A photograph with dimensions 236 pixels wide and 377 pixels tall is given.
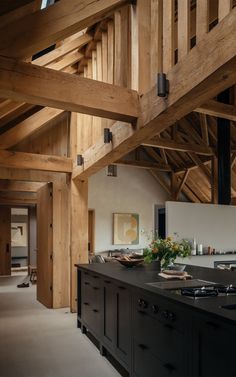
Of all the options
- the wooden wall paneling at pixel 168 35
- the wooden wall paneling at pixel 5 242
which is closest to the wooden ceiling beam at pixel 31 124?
the wooden wall paneling at pixel 168 35

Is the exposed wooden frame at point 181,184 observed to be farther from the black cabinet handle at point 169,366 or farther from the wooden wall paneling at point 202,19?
the black cabinet handle at point 169,366

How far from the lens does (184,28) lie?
8.91ft

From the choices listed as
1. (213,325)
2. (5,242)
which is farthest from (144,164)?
(213,325)

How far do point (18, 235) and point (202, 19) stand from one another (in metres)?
12.7

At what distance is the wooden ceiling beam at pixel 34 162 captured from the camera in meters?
5.38

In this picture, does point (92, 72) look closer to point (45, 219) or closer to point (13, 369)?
point (45, 219)

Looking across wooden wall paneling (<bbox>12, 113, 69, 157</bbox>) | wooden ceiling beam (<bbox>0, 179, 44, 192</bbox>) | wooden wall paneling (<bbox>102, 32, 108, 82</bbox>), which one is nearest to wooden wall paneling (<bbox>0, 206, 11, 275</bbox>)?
wooden ceiling beam (<bbox>0, 179, 44, 192</bbox>)

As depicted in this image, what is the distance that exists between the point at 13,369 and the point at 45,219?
10.6 feet

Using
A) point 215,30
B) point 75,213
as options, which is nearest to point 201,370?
point 215,30

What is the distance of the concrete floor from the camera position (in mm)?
3254

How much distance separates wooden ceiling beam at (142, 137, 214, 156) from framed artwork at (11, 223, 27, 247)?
26.0 feet

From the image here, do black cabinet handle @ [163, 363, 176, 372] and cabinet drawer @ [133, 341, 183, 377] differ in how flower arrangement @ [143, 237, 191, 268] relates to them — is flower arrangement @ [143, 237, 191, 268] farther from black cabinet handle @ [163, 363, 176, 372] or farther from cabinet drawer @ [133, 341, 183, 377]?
black cabinet handle @ [163, 363, 176, 372]

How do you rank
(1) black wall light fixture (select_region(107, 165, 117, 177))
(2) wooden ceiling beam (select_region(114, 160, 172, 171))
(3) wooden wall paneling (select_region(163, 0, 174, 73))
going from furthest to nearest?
(1) black wall light fixture (select_region(107, 165, 117, 177))
(2) wooden ceiling beam (select_region(114, 160, 172, 171))
(3) wooden wall paneling (select_region(163, 0, 174, 73))

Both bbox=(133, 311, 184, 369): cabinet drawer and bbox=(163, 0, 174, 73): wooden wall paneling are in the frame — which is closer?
bbox=(133, 311, 184, 369): cabinet drawer
